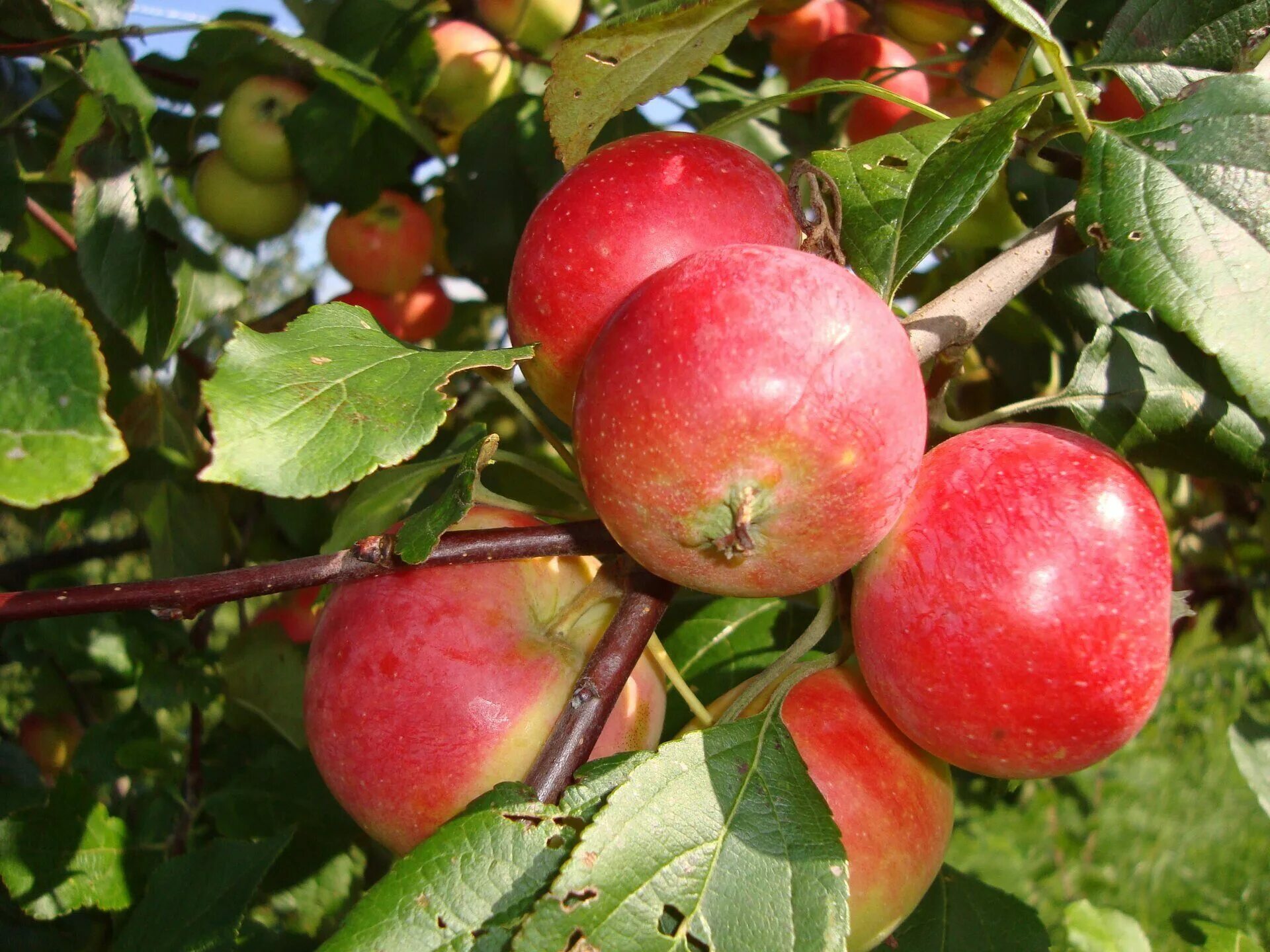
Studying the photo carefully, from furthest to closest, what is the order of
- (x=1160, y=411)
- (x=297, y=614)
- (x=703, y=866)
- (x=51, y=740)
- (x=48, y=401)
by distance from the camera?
(x=51, y=740) → (x=297, y=614) → (x=1160, y=411) → (x=703, y=866) → (x=48, y=401)

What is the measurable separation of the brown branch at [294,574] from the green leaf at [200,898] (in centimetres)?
53

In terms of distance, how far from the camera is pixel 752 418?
0.67 metres

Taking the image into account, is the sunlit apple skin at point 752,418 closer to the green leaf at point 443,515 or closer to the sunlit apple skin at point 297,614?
the green leaf at point 443,515

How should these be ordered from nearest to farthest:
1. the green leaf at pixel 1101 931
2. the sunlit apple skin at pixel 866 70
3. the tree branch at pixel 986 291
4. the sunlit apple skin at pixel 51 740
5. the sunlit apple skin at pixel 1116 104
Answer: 1. the tree branch at pixel 986 291
2. the green leaf at pixel 1101 931
3. the sunlit apple skin at pixel 1116 104
4. the sunlit apple skin at pixel 866 70
5. the sunlit apple skin at pixel 51 740

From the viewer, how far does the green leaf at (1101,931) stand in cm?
129

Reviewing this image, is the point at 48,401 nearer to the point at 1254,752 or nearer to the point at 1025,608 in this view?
the point at 1025,608

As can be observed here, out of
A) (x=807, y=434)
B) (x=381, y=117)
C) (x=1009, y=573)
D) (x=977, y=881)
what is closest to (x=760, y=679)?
(x=1009, y=573)

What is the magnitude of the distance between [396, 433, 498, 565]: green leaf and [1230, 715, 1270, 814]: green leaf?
3.75 ft

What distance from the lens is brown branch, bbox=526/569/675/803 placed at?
827 mm

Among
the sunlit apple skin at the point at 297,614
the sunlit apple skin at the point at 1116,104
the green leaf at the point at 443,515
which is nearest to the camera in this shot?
the green leaf at the point at 443,515

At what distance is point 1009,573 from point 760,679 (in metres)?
0.28

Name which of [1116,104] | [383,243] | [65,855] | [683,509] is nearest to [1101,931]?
[683,509]

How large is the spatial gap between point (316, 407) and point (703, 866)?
45cm

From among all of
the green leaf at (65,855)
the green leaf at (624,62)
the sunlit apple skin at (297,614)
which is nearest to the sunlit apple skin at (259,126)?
the sunlit apple skin at (297,614)
